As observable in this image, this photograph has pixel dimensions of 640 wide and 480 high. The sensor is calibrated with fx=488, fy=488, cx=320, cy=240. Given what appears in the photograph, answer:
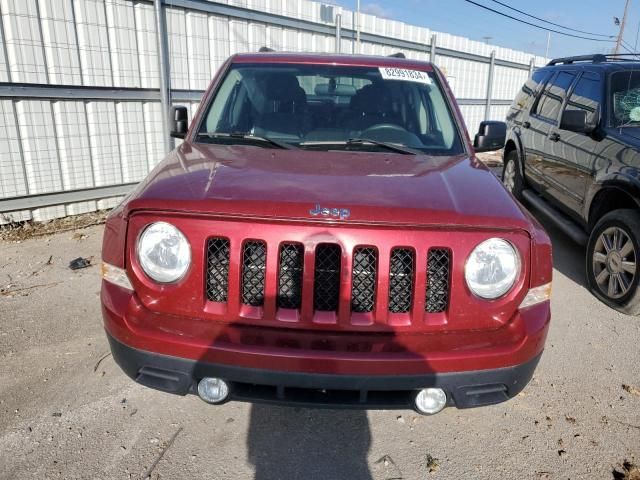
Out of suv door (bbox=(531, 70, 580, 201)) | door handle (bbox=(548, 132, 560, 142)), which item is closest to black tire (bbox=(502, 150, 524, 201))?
suv door (bbox=(531, 70, 580, 201))

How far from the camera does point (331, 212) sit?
75.0 inches

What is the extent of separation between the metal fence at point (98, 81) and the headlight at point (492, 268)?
5.26m

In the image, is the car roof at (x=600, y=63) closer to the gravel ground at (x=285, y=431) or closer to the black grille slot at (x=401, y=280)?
the gravel ground at (x=285, y=431)

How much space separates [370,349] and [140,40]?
5819 mm

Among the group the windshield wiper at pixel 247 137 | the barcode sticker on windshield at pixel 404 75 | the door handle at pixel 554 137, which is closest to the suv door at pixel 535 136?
the door handle at pixel 554 137

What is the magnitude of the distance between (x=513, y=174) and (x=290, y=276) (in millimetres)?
5733

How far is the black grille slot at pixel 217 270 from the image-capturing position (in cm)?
197

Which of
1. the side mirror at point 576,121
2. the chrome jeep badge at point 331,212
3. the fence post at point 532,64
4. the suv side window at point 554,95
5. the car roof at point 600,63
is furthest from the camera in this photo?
the fence post at point 532,64

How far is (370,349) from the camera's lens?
191cm

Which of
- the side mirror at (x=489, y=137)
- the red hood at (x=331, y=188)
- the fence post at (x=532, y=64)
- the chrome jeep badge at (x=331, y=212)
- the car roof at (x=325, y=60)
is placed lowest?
the chrome jeep badge at (x=331, y=212)

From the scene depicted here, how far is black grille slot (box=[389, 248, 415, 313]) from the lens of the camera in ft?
6.42

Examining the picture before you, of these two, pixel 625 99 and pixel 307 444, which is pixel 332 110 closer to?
pixel 307 444

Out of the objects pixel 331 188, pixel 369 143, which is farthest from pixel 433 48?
pixel 331 188

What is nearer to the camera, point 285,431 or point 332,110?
point 285,431
